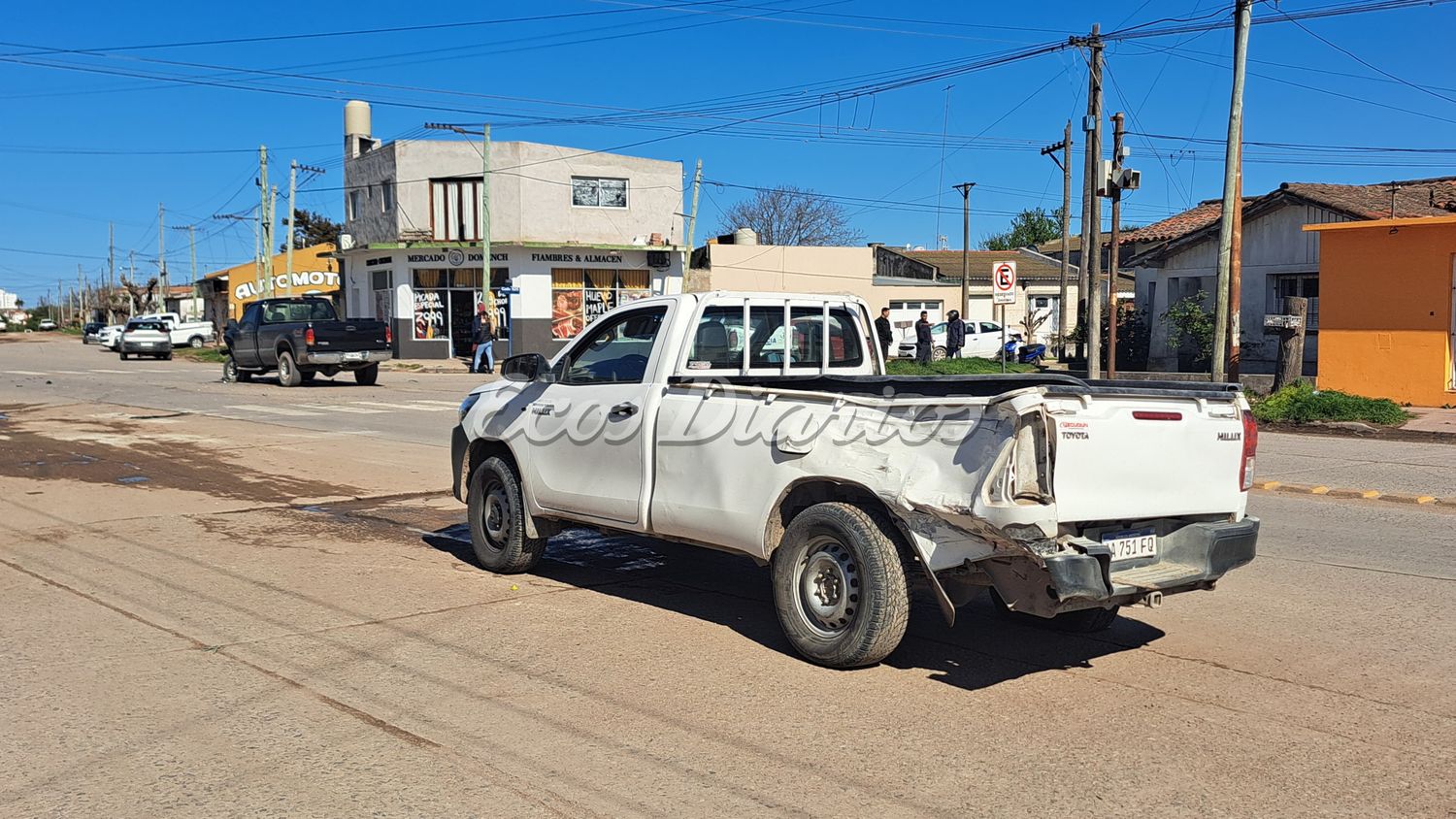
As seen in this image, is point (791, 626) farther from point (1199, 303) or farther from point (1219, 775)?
point (1199, 303)

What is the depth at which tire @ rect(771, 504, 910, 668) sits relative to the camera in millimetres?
5551

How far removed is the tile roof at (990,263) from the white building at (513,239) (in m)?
18.6

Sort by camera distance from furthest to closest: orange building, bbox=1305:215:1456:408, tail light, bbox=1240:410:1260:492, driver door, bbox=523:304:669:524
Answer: orange building, bbox=1305:215:1456:408
driver door, bbox=523:304:669:524
tail light, bbox=1240:410:1260:492

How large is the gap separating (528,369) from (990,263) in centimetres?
5970

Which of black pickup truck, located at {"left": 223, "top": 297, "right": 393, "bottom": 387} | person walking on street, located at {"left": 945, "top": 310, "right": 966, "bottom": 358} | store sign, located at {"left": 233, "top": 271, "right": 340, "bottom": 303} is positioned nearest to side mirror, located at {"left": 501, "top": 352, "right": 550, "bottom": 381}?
black pickup truck, located at {"left": 223, "top": 297, "right": 393, "bottom": 387}

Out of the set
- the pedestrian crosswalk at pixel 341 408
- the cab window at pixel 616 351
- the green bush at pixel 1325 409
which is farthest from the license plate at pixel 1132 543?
the pedestrian crosswalk at pixel 341 408

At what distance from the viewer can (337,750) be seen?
4.69 m

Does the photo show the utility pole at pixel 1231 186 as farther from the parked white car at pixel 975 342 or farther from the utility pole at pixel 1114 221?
the parked white car at pixel 975 342

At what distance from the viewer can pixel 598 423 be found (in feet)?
23.9

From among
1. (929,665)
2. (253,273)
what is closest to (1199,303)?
(929,665)

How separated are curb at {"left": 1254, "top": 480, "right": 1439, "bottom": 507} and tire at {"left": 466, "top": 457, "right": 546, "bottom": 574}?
755 cm

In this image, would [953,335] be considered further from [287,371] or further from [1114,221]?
[287,371]

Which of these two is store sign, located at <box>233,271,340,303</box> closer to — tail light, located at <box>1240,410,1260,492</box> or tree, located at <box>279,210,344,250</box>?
tree, located at <box>279,210,344,250</box>

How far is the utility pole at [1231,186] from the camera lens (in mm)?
20828
